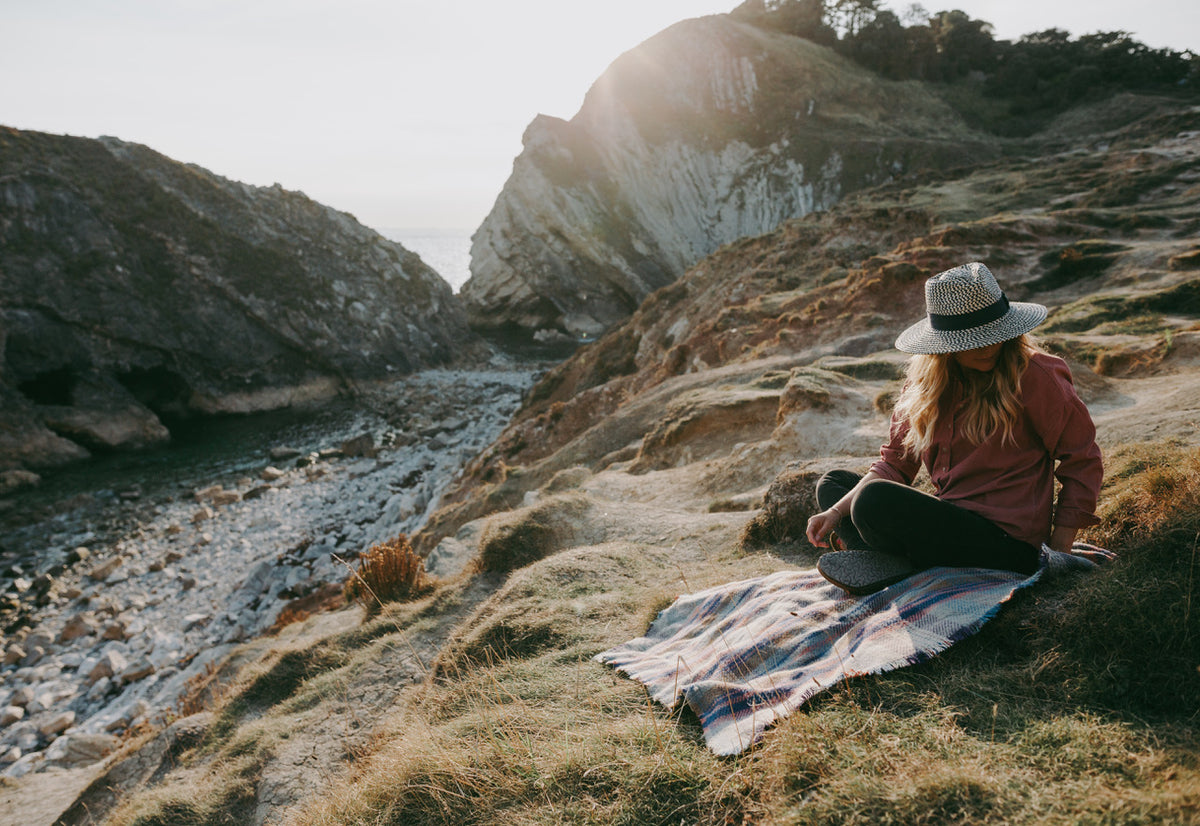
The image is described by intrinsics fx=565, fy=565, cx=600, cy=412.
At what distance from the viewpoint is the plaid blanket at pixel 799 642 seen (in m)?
2.72

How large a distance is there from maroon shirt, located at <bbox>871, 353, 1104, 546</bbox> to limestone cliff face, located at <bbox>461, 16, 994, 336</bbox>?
59.5 m

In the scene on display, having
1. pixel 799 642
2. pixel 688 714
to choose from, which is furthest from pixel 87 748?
pixel 799 642

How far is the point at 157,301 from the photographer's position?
110 ft

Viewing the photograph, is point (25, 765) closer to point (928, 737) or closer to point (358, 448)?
point (928, 737)

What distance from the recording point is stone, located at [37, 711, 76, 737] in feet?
35.4

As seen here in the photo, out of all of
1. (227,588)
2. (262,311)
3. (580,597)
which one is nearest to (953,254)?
(580,597)

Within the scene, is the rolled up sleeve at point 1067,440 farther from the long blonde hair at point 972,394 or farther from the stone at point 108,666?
the stone at point 108,666

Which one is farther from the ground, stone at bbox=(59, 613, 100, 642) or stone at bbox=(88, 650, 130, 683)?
stone at bbox=(59, 613, 100, 642)

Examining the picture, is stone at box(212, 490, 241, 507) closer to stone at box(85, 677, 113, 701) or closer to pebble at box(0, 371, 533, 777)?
pebble at box(0, 371, 533, 777)

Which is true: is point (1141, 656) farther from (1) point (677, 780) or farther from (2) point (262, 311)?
(2) point (262, 311)

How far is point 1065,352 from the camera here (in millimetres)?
9422

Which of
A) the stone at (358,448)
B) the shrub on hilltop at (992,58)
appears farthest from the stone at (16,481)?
the shrub on hilltop at (992,58)

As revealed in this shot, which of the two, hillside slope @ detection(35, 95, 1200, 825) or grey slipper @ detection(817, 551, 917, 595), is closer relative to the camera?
hillside slope @ detection(35, 95, 1200, 825)

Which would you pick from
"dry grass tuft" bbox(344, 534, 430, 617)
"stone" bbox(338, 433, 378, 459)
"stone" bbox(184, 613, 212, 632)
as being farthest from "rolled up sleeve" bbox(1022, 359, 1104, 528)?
"stone" bbox(338, 433, 378, 459)
